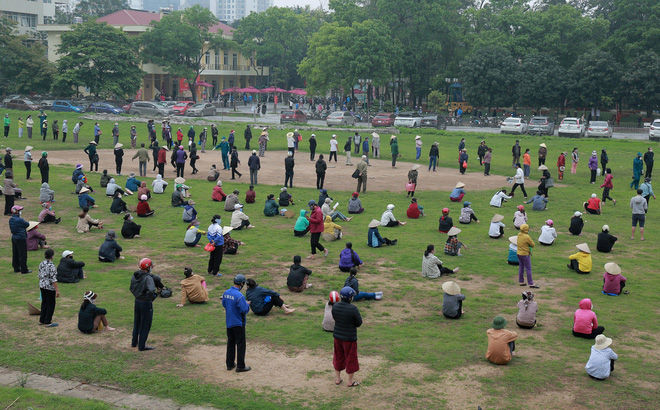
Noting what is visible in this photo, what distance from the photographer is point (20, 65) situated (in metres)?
70.6

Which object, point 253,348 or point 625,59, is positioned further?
point 625,59

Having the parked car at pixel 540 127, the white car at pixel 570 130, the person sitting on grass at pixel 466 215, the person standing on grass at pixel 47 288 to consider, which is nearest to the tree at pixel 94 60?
the parked car at pixel 540 127

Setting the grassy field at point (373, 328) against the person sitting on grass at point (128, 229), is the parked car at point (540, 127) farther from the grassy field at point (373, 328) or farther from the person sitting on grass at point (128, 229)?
the person sitting on grass at point (128, 229)

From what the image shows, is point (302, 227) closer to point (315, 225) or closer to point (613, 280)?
point (315, 225)

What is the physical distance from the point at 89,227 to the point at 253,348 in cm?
1080

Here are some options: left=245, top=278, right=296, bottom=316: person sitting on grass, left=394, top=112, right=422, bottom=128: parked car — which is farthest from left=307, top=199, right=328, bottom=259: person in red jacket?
left=394, top=112, right=422, bottom=128: parked car

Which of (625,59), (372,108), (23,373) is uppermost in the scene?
(625,59)

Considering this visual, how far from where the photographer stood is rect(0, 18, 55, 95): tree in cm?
6888

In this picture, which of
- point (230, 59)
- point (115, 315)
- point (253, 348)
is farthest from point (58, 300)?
point (230, 59)

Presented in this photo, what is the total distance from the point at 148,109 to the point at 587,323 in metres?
56.8

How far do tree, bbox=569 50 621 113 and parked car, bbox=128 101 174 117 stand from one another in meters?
40.9

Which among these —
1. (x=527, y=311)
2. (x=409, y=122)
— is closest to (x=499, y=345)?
(x=527, y=311)

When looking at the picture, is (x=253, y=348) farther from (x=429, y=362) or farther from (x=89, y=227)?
(x=89, y=227)

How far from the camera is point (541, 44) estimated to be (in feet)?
229
